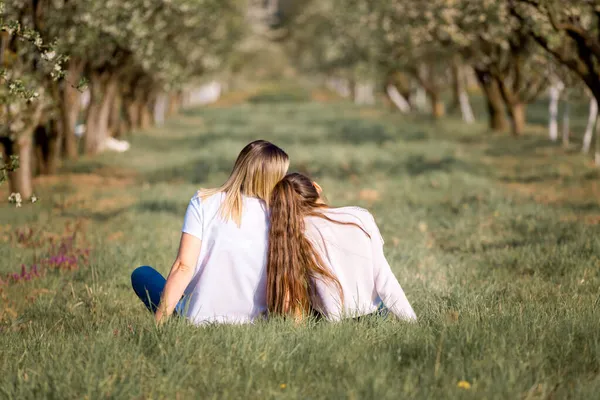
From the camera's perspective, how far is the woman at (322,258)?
4918mm

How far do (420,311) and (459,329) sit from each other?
1.11m

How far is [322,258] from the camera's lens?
198 inches

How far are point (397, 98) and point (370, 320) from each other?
4194 cm

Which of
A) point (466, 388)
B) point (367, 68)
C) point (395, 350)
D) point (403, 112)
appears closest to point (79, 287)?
point (395, 350)

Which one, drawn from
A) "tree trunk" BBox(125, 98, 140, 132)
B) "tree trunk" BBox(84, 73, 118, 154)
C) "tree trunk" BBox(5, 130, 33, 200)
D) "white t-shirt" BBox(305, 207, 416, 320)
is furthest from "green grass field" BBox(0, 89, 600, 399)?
"tree trunk" BBox(125, 98, 140, 132)

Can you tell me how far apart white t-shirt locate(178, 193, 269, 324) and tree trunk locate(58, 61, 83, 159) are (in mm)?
14080

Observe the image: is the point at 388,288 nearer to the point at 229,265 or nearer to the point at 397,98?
the point at 229,265

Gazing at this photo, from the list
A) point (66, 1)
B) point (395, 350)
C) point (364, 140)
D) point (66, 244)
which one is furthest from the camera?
point (364, 140)

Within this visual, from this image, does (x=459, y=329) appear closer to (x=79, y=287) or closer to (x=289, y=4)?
(x=79, y=287)

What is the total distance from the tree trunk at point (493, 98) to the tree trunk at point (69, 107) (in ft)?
45.7

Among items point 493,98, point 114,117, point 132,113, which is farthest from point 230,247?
point 132,113

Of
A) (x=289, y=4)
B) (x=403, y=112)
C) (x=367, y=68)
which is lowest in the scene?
(x=403, y=112)

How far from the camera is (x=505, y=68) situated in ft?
84.4

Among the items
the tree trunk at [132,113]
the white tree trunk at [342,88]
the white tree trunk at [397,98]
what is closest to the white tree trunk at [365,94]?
the white tree trunk at [342,88]
